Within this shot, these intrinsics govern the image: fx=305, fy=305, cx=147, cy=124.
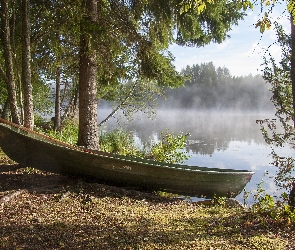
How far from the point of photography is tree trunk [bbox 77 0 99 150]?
780 centimetres

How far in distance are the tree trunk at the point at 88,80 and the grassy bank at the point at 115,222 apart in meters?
2.30

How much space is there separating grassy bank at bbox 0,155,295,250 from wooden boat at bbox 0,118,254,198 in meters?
0.28

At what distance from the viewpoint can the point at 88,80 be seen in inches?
310

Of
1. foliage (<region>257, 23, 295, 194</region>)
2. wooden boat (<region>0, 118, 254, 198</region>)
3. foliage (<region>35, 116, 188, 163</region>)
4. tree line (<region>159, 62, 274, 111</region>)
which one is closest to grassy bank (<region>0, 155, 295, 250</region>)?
wooden boat (<region>0, 118, 254, 198</region>)

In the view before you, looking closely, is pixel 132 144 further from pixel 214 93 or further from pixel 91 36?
pixel 214 93

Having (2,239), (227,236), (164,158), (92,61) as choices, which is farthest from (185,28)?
(2,239)

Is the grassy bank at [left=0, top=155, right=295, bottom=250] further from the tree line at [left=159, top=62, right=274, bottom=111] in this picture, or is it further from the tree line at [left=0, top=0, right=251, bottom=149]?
the tree line at [left=159, top=62, right=274, bottom=111]

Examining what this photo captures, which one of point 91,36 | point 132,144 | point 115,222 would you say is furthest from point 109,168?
point 132,144

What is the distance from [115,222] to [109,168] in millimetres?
1754

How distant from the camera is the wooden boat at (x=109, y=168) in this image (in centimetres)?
588

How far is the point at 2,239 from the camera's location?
138 inches

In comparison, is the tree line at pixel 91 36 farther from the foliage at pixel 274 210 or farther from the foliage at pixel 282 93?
the foliage at pixel 274 210

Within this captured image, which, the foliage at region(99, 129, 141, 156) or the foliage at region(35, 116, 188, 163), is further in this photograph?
the foliage at region(99, 129, 141, 156)

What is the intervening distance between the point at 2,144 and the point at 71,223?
2818mm
